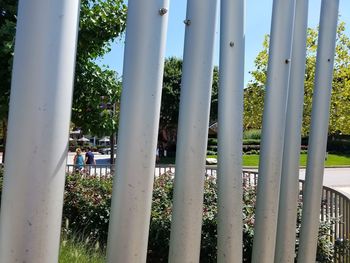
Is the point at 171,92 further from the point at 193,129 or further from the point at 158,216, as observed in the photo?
the point at 193,129

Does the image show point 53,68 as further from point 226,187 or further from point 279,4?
point 279,4

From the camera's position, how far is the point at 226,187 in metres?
2.52

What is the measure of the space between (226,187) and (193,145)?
1.39 feet

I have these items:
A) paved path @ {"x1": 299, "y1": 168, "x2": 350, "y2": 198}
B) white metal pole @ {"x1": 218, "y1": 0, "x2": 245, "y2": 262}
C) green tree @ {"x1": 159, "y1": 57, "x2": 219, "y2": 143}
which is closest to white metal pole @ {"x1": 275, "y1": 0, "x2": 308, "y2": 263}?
white metal pole @ {"x1": 218, "y1": 0, "x2": 245, "y2": 262}

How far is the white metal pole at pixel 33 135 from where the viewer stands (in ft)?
4.66

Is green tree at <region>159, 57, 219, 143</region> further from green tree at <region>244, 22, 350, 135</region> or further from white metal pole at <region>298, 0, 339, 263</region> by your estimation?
white metal pole at <region>298, 0, 339, 263</region>

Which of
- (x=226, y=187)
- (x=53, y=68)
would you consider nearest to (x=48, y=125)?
(x=53, y=68)

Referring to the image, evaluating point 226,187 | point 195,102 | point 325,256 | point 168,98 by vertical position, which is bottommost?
point 325,256

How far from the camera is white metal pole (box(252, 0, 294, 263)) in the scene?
2.65m

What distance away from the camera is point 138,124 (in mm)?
1858

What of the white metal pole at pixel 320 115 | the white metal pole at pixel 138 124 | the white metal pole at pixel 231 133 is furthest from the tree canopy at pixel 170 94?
the white metal pole at pixel 138 124

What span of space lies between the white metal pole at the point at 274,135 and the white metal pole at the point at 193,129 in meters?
0.58

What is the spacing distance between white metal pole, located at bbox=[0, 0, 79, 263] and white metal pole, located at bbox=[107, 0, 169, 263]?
44 cm

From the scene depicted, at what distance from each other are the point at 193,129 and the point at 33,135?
0.98 meters
